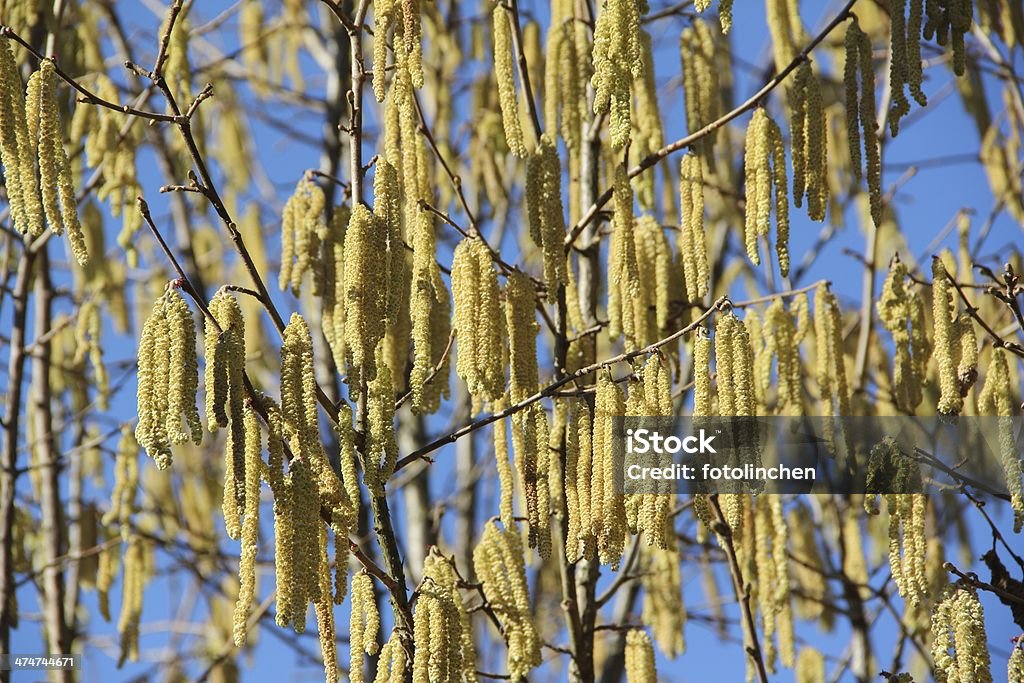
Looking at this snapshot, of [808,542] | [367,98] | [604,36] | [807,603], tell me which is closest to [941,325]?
[604,36]

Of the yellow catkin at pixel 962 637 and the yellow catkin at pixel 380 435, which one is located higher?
the yellow catkin at pixel 380 435

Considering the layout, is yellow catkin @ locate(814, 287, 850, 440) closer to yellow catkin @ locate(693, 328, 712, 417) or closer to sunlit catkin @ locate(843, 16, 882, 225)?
sunlit catkin @ locate(843, 16, 882, 225)

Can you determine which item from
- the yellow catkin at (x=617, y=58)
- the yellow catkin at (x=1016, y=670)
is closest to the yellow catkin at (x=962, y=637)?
the yellow catkin at (x=1016, y=670)

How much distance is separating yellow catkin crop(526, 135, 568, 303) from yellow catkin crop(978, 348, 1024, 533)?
2.81ft

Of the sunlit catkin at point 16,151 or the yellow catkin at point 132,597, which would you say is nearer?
the sunlit catkin at point 16,151

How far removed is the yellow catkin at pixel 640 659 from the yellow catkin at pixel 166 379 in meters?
1.26

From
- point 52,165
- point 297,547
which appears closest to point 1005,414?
point 297,547

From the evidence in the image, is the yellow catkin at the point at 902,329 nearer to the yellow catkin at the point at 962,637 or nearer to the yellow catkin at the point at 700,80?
the yellow catkin at the point at 700,80

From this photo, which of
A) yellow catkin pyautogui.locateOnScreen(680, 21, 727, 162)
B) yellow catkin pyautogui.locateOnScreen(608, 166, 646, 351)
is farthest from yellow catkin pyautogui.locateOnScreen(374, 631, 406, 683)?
yellow catkin pyautogui.locateOnScreen(680, 21, 727, 162)

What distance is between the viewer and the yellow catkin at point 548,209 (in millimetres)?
2438

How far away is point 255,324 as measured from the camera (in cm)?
503

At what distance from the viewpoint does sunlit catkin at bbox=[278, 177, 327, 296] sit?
2.84m

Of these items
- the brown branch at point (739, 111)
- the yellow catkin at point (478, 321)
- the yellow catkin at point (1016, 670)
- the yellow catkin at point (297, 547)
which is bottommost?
the yellow catkin at point (1016, 670)

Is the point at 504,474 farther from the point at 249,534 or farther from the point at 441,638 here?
the point at 249,534
